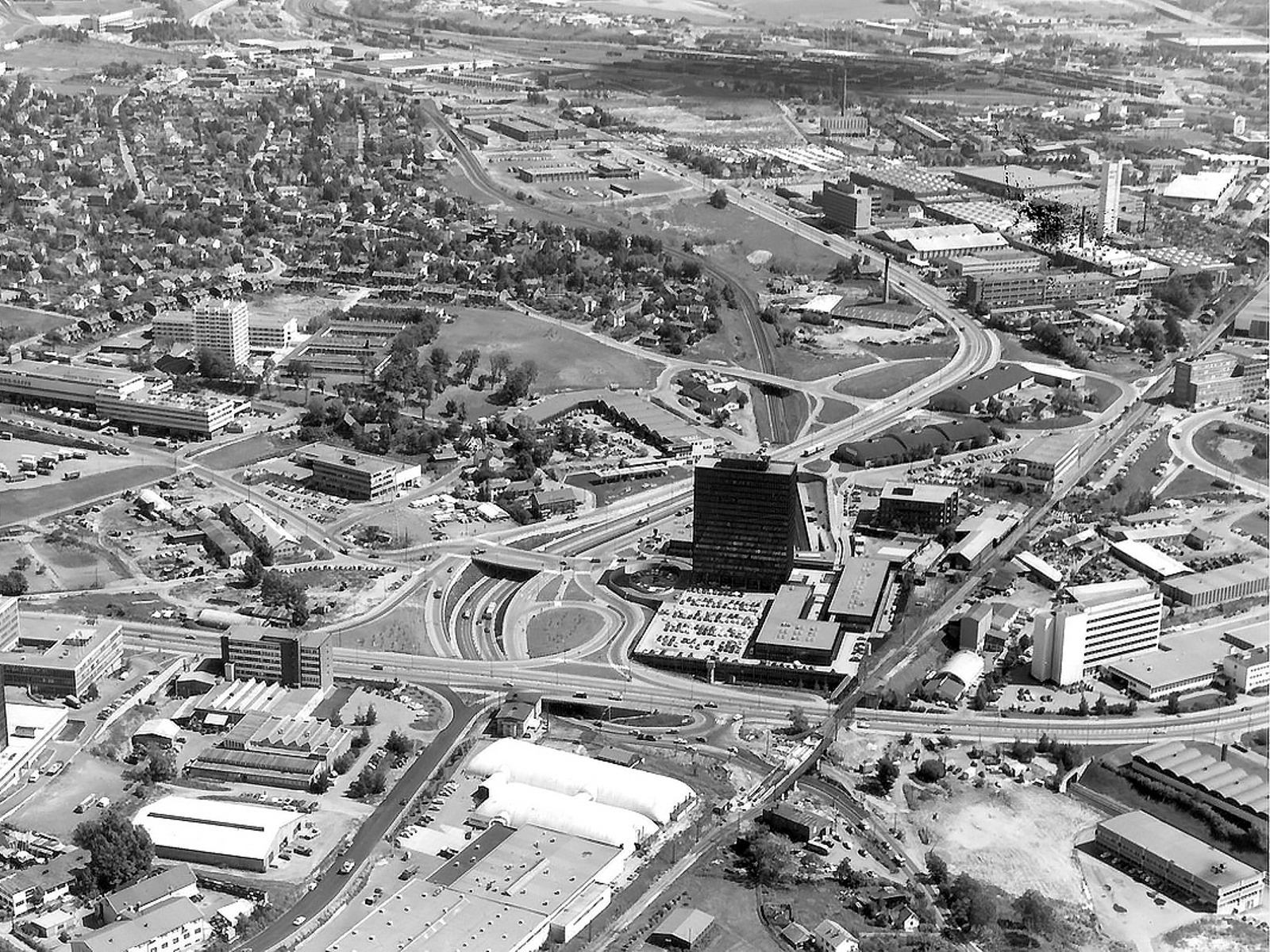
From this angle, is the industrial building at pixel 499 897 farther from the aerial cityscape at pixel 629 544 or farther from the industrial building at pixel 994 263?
the industrial building at pixel 994 263

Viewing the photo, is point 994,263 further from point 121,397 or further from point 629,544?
point 121,397

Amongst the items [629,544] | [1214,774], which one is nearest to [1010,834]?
[1214,774]

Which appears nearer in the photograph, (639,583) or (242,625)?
(242,625)

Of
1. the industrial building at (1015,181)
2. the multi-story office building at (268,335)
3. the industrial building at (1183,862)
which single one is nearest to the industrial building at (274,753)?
the industrial building at (1183,862)

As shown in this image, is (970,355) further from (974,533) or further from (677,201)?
(677,201)

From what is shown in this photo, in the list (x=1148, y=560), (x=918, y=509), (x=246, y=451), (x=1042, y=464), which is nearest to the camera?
(x=1148, y=560)

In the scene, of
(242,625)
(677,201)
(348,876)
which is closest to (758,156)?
(677,201)

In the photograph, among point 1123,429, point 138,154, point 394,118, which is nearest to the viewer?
point 1123,429
